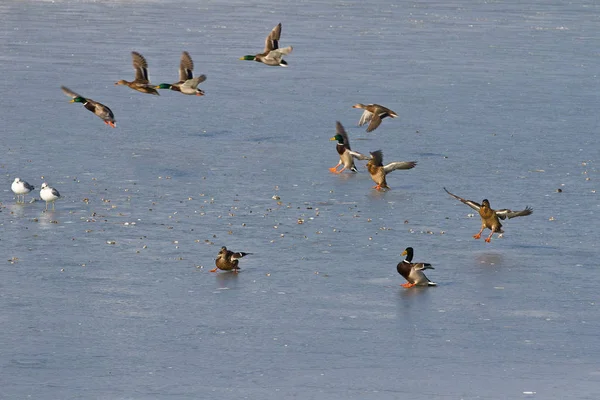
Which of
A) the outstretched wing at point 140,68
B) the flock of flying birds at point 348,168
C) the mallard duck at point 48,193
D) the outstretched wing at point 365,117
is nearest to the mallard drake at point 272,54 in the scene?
the flock of flying birds at point 348,168

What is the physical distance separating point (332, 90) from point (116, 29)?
46.0ft

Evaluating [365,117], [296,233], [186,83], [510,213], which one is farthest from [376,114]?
[510,213]

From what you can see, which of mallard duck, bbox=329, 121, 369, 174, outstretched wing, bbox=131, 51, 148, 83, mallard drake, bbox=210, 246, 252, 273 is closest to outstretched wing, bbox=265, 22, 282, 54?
outstretched wing, bbox=131, 51, 148, 83

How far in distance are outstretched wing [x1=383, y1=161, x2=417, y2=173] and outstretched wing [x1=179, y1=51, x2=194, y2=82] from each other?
6804 millimetres

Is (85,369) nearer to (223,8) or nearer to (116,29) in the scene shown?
(116,29)

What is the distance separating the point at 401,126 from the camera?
82.4ft

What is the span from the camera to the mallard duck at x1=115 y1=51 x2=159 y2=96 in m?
24.8

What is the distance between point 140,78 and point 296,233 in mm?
10150

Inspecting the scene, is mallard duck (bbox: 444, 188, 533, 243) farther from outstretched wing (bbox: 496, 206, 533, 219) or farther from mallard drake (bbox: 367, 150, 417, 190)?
mallard drake (bbox: 367, 150, 417, 190)

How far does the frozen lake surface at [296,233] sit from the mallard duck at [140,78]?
0.77 meters

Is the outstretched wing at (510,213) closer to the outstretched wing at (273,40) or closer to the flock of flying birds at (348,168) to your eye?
the flock of flying birds at (348,168)

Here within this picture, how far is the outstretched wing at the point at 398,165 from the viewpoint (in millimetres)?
19609

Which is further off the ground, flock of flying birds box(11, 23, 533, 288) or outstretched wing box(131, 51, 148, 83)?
outstretched wing box(131, 51, 148, 83)

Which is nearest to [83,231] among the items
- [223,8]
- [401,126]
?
[401,126]
